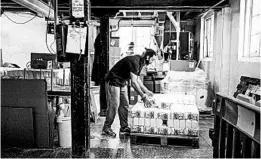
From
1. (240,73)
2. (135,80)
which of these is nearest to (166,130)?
(135,80)

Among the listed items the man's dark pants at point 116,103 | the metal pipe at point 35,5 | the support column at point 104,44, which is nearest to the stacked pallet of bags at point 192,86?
the support column at point 104,44

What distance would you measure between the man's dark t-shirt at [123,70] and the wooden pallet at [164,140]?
3.49ft

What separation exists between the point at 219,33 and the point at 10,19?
739 cm

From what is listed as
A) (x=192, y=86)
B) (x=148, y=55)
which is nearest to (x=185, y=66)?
(x=192, y=86)

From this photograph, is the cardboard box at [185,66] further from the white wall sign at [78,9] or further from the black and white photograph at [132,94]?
the white wall sign at [78,9]

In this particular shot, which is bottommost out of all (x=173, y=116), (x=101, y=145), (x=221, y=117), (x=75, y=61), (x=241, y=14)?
(x=101, y=145)

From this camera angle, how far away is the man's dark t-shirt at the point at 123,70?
17.9 feet

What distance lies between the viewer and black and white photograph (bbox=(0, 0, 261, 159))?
11.8 feet

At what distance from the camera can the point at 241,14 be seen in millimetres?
6281

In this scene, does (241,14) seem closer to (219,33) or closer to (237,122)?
(219,33)

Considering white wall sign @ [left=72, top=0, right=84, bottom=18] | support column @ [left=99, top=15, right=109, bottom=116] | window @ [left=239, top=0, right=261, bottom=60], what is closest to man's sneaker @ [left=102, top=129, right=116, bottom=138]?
support column @ [left=99, top=15, right=109, bottom=116]

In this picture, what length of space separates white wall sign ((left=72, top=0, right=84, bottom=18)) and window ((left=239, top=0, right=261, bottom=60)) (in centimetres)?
350

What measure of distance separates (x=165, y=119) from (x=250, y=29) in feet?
8.94

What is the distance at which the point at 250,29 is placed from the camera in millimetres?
6027
